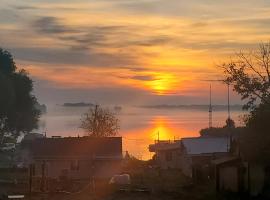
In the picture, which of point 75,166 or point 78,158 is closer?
point 75,166

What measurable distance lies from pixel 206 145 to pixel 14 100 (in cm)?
3256

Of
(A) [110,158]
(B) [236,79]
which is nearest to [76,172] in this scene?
(A) [110,158]

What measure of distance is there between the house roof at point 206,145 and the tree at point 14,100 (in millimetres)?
29101

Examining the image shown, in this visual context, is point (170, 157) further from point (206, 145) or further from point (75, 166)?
point (75, 166)

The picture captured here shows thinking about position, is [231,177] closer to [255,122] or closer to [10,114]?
[255,122]

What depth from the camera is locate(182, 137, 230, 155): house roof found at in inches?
2088

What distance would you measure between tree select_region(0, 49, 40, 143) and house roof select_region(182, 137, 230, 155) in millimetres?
29101

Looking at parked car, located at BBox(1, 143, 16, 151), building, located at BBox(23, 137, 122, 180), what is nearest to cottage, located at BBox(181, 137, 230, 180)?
building, located at BBox(23, 137, 122, 180)

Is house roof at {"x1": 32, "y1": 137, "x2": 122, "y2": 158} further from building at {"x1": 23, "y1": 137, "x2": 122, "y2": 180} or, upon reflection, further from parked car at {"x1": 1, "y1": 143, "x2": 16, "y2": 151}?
parked car at {"x1": 1, "y1": 143, "x2": 16, "y2": 151}

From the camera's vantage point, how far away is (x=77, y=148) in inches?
2319

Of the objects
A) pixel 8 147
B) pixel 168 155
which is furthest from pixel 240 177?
pixel 8 147

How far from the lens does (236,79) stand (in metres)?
36.4

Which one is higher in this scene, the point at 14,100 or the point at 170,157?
the point at 14,100

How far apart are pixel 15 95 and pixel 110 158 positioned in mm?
25490
